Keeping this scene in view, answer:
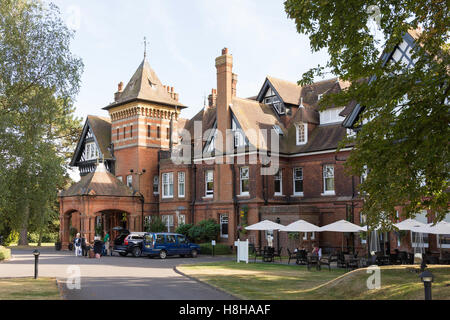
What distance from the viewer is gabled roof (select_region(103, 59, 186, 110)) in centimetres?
Answer: 4555

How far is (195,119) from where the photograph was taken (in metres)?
45.8

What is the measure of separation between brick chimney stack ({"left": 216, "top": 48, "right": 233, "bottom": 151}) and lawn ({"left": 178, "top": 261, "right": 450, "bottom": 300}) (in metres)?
17.6

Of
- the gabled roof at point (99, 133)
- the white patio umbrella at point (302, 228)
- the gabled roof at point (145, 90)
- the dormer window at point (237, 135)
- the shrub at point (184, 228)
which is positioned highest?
the gabled roof at point (145, 90)

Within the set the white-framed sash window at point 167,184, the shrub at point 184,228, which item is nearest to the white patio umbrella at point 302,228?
the shrub at point 184,228

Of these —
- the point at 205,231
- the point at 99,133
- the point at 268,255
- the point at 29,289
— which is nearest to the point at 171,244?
the point at 205,231

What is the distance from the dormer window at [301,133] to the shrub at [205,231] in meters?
8.70

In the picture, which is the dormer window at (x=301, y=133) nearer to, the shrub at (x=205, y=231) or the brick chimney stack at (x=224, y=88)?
the brick chimney stack at (x=224, y=88)

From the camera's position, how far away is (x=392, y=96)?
1212 centimetres

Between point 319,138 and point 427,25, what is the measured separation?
891 inches

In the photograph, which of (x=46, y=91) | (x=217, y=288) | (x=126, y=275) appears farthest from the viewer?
(x=126, y=275)

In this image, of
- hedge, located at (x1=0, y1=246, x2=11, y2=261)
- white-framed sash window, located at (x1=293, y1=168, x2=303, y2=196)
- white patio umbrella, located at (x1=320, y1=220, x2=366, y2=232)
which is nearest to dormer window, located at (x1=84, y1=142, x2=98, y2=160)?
hedge, located at (x1=0, y1=246, x2=11, y2=261)

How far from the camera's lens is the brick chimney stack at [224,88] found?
37.8 meters
